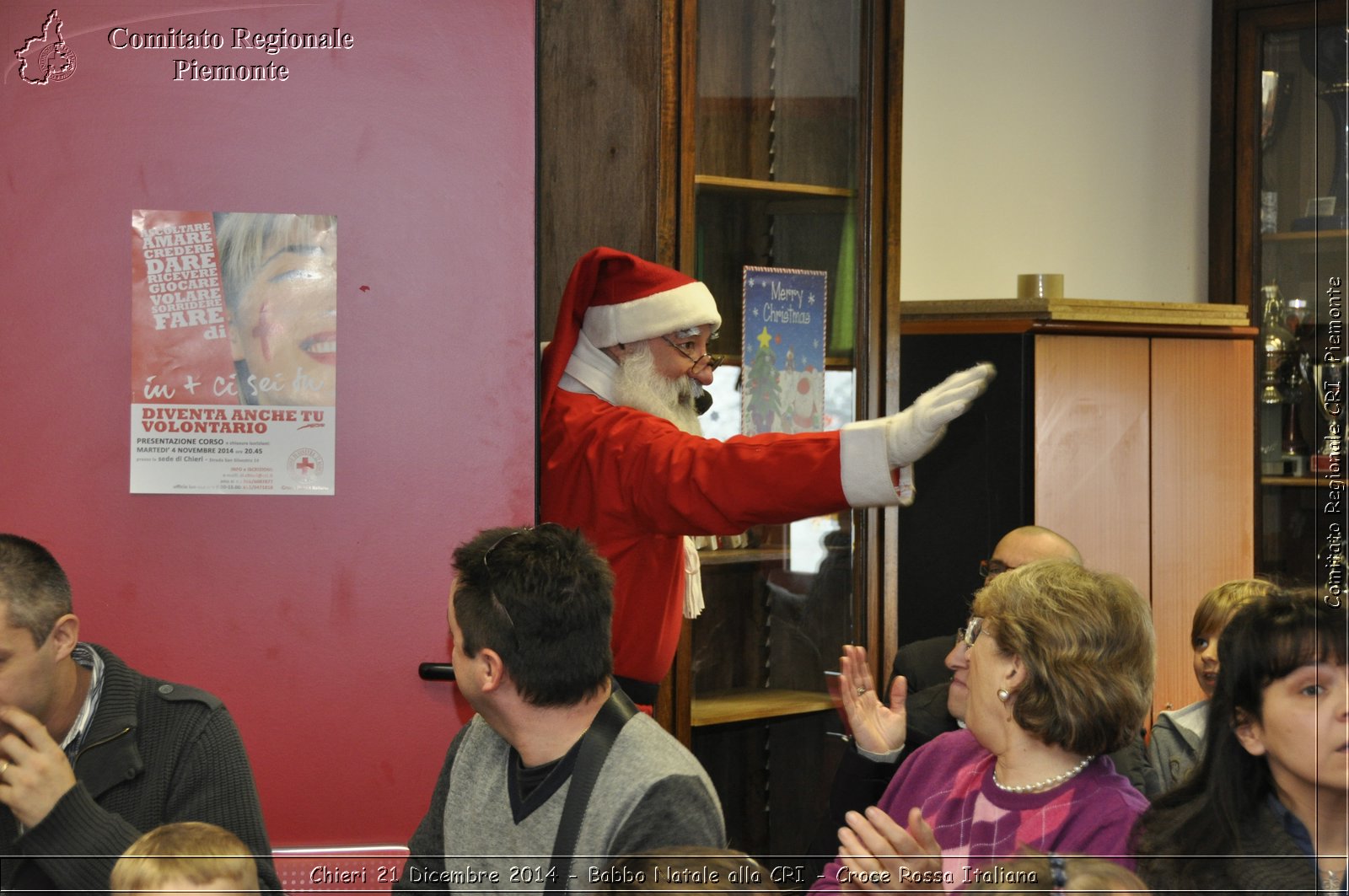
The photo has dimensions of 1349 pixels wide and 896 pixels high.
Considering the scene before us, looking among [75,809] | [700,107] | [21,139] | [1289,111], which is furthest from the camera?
[1289,111]

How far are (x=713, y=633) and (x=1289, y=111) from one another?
7.51 ft

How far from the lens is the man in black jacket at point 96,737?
5.05ft

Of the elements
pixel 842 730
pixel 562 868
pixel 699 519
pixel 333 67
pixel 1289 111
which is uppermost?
pixel 1289 111

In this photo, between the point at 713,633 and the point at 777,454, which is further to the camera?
the point at 713,633

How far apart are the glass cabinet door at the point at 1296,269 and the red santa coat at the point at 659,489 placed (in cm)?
187

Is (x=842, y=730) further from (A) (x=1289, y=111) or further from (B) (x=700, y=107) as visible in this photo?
(A) (x=1289, y=111)

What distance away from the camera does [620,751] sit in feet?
5.21

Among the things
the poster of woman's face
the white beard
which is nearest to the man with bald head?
the white beard

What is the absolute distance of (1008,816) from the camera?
5.58ft

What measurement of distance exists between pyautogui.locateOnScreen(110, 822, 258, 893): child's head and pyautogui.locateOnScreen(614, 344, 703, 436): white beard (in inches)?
61.1

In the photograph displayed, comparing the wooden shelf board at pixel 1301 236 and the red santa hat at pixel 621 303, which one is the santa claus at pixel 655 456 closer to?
the red santa hat at pixel 621 303

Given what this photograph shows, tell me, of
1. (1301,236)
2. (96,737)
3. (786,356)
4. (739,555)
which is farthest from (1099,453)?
(96,737)

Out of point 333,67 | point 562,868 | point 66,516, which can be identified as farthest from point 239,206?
point 562,868

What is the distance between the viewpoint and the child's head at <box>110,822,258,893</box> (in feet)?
4.47
